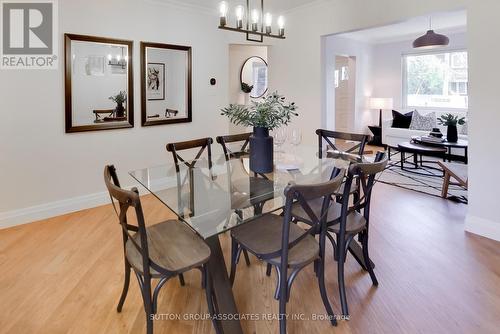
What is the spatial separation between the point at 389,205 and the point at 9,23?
4.41m

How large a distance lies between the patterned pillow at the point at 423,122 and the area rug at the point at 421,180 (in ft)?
3.58

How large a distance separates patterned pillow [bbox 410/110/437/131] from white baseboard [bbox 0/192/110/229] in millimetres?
5993

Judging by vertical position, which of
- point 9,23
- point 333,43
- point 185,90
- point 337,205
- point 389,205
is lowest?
point 389,205

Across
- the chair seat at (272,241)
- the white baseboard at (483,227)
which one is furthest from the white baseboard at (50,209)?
the white baseboard at (483,227)

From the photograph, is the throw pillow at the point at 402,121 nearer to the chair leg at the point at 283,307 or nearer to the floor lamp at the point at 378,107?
the floor lamp at the point at 378,107

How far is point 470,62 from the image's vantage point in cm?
287

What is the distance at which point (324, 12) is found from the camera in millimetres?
4277

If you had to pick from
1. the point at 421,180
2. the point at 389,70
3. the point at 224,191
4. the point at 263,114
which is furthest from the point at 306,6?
the point at 389,70

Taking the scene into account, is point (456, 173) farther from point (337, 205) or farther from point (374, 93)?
point (374, 93)

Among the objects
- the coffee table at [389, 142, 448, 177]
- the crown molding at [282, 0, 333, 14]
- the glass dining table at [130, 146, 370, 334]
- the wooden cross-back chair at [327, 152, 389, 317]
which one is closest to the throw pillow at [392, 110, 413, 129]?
the coffee table at [389, 142, 448, 177]

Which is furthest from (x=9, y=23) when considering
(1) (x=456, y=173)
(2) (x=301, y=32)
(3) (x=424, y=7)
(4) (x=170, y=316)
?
(1) (x=456, y=173)

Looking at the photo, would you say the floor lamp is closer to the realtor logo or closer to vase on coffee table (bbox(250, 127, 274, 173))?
vase on coffee table (bbox(250, 127, 274, 173))

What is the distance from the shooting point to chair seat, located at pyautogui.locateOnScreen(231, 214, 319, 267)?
1.73 m

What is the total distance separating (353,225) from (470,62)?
6.54ft
